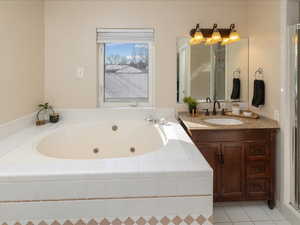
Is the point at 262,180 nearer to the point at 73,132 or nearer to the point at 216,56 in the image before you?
the point at 216,56

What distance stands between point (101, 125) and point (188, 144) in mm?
1299

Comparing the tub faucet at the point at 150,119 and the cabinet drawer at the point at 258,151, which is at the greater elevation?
the tub faucet at the point at 150,119

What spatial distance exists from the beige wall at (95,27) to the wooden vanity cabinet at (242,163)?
95 centimetres

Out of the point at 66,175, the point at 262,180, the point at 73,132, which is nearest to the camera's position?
the point at 66,175

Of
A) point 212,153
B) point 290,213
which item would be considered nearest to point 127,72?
point 212,153

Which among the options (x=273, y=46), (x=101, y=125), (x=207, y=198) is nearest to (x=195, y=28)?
(x=273, y=46)

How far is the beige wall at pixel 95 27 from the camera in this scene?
2934 mm

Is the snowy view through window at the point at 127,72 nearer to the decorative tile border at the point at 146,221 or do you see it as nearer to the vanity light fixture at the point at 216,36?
the vanity light fixture at the point at 216,36

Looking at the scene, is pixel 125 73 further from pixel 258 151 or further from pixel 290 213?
pixel 290 213

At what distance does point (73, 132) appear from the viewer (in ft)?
8.82

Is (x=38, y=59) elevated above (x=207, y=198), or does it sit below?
above

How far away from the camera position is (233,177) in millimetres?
2396

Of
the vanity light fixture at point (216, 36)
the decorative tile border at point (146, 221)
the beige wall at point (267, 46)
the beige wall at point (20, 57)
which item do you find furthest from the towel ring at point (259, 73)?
the beige wall at point (20, 57)

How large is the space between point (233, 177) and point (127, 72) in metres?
1.72
